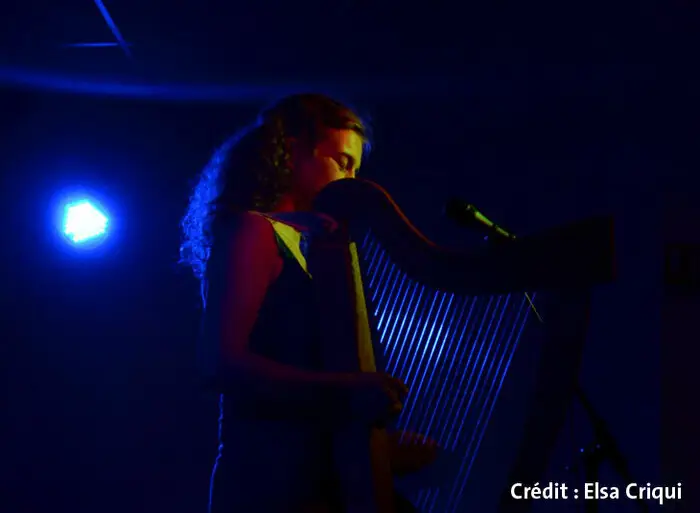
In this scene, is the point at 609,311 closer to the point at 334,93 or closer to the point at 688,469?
the point at 688,469

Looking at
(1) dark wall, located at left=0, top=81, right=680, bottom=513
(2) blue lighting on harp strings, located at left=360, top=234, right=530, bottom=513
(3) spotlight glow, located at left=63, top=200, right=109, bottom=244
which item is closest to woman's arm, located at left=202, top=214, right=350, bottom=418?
(2) blue lighting on harp strings, located at left=360, top=234, right=530, bottom=513

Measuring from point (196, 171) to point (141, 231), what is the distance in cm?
41

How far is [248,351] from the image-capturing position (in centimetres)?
90

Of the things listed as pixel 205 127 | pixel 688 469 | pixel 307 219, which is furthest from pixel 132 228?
pixel 688 469

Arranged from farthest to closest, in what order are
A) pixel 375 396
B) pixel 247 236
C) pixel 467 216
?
pixel 467 216 → pixel 247 236 → pixel 375 396

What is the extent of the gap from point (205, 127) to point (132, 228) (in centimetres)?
64

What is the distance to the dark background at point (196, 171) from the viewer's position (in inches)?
114

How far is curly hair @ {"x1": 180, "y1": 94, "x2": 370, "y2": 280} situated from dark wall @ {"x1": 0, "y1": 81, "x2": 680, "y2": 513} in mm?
2098

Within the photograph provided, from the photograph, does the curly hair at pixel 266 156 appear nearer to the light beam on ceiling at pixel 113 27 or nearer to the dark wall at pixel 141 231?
the light beam on ceiling at pixel 113 27

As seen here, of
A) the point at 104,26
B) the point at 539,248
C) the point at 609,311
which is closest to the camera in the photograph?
the point at 539,248

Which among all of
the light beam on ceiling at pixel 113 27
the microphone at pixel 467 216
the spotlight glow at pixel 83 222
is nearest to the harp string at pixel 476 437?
the microphone at pixel 467 216

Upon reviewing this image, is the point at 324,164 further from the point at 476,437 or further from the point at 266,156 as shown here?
the point at 476,437

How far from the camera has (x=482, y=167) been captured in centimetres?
328

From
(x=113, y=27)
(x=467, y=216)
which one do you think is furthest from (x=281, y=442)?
(x=113, y=27)
